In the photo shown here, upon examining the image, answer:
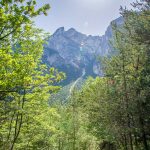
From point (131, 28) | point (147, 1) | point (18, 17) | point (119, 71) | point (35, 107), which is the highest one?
point (147, 1)

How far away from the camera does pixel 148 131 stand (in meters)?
19.8

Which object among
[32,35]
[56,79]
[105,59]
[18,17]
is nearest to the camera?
[18,17]

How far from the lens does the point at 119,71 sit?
22.2 meters

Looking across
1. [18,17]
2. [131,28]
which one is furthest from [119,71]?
[18,17]

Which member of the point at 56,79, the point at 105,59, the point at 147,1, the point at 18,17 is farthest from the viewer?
the point at 105,59

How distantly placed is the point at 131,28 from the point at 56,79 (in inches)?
432

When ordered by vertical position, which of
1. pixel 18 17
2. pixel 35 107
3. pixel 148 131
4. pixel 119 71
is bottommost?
pixel 148 131

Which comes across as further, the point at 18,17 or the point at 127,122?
the point at 127,122

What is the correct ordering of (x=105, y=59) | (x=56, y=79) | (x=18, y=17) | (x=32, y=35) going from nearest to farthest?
(x=18, y=17) < (x=56, y=79) < (x=32, y=35) < (x=105, y=59)

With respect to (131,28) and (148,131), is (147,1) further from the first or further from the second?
(148,131)

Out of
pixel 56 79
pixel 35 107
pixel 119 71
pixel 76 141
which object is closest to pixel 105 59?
pixel 119 71

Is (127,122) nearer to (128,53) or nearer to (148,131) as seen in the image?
(148,131)

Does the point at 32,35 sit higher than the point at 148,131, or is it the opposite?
the point at 32,35

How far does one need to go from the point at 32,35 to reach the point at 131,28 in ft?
31.2
